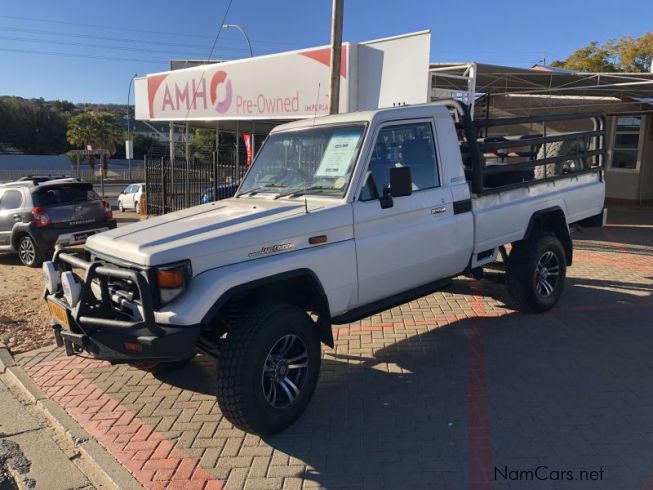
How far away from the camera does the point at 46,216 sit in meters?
9.37

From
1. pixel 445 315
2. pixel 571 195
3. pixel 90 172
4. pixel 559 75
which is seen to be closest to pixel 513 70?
pixel 559 75

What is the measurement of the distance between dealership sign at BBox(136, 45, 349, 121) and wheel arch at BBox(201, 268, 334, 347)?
6329 mm

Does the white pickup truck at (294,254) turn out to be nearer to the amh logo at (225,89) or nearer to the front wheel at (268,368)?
the front wheel at (268,368)

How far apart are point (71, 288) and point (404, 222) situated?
244 centimetres

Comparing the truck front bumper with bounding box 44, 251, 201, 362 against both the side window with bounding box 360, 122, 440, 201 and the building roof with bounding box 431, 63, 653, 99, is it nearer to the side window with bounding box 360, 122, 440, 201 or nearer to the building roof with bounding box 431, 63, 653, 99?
the side window with bounding box 360, 122, 440, 201

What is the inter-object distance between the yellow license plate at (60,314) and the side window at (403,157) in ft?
7.18

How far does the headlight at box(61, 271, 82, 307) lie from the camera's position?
341 centimetres

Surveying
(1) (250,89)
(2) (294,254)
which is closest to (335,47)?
(1) (250,89)

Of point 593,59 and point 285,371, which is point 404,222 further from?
point 593,59

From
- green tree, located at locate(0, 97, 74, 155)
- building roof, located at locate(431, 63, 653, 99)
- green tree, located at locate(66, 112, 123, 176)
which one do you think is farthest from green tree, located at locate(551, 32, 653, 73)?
green tree, located at locate(0, 97, 74, 155)

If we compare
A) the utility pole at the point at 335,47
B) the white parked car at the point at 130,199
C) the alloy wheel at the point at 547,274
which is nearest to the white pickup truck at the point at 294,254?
the alloy wheel at the point at 547,274

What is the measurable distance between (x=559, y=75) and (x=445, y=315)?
9234mm

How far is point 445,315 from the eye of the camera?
600cm

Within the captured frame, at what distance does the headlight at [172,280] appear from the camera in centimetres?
307
